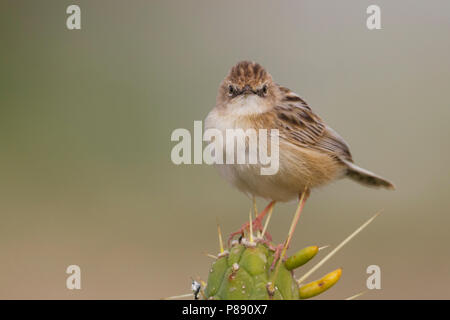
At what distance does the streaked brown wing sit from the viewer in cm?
438

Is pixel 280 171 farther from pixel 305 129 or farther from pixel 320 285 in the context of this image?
pixel 320 285

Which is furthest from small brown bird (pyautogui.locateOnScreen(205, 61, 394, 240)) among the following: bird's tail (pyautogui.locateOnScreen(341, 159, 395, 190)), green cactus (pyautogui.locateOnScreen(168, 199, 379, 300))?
green cactus (pyautogui.locateOnScreen(168, 199, 379, 300))

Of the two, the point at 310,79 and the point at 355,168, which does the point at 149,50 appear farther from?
the point at 355,168

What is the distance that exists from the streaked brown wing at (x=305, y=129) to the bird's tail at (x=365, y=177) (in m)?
0.11

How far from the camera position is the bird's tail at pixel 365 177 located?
4.32 metres

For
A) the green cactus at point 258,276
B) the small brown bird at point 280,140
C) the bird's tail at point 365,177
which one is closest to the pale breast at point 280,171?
the small brown bird at point 280,140

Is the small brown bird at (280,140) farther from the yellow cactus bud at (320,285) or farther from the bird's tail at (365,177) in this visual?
the yellow cactus bud at (320,285)

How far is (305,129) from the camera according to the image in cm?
446

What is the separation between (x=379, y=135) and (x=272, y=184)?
25.0 feet

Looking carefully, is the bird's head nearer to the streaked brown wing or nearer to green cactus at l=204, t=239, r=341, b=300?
the streaked brown wing

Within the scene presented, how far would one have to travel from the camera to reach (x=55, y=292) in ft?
25.2

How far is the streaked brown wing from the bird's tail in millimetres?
109

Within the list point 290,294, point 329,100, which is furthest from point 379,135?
point 290,294

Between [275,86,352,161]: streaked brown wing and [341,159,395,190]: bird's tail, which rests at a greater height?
[275,86,352,161]: streaked brown wing
